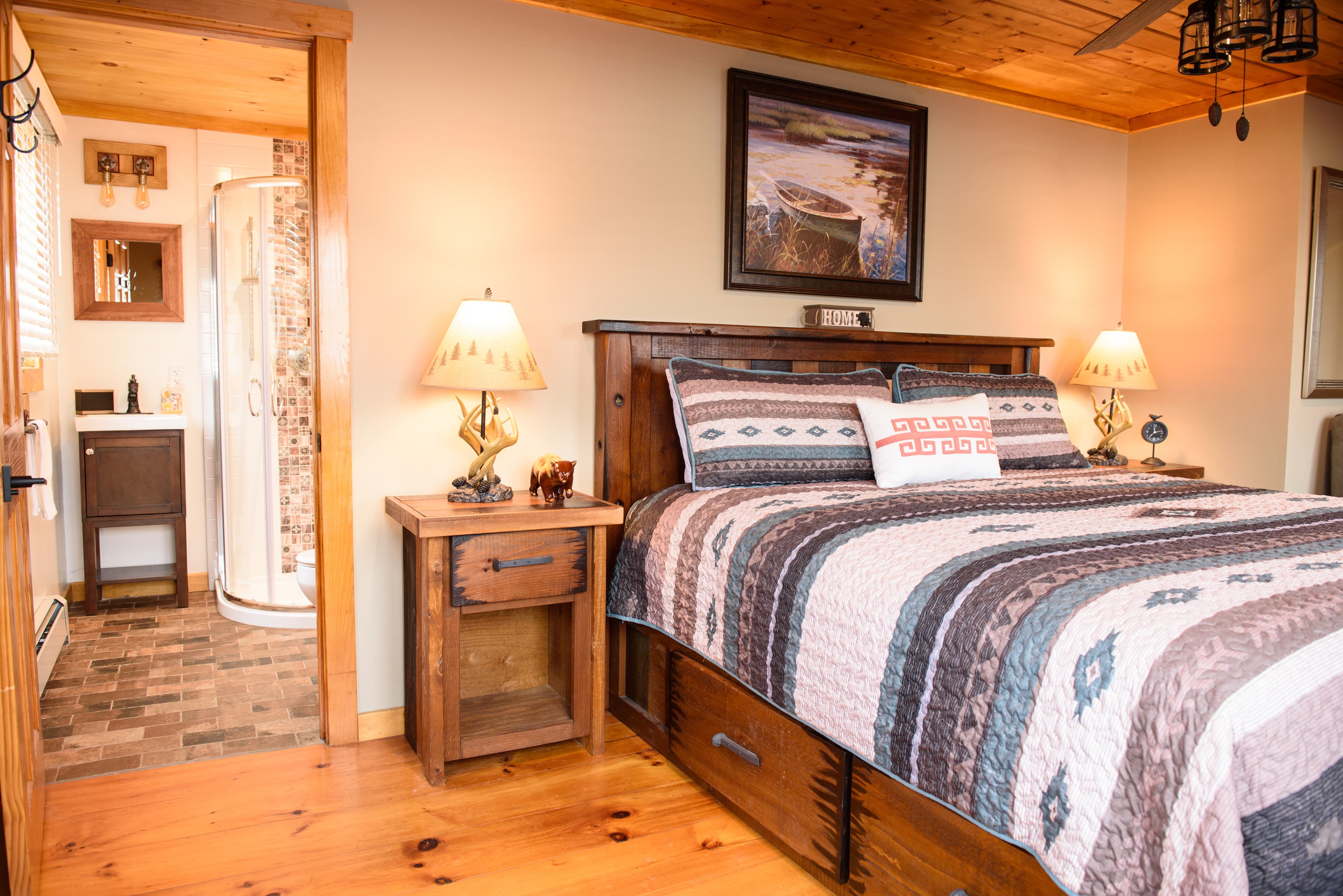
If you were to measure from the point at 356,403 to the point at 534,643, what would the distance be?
0.93m

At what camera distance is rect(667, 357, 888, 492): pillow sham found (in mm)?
2617

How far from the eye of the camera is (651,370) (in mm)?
2863

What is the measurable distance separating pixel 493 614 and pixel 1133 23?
2262 millimetres

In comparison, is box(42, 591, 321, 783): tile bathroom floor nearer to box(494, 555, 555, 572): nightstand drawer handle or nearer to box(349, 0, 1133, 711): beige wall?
box(349, 0, 1133, 711): beige wall

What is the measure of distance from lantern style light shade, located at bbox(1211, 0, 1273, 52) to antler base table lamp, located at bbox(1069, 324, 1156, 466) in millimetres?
1894

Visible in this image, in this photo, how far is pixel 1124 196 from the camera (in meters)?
4.15

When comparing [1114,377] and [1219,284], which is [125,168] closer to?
[1114,377]

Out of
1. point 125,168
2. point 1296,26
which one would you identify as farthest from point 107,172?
point 1296,26

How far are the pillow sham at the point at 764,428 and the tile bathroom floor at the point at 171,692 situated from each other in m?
1.48

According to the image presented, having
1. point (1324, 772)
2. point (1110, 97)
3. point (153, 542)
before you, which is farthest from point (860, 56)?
point (153, 542)

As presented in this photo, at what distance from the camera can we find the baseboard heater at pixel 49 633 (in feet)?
9.73

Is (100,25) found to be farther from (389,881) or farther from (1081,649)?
(1081,649)

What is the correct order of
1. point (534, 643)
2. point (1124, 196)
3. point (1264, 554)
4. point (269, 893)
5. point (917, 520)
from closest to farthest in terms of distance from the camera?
point (1264, 554), point (269, 893), point (917, 520), point (534, 643), point (1124, 196)

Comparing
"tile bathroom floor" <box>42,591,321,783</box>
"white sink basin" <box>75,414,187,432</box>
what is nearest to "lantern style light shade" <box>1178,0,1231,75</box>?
"tile bathroom floor" <box>42,591,321,783</box>
